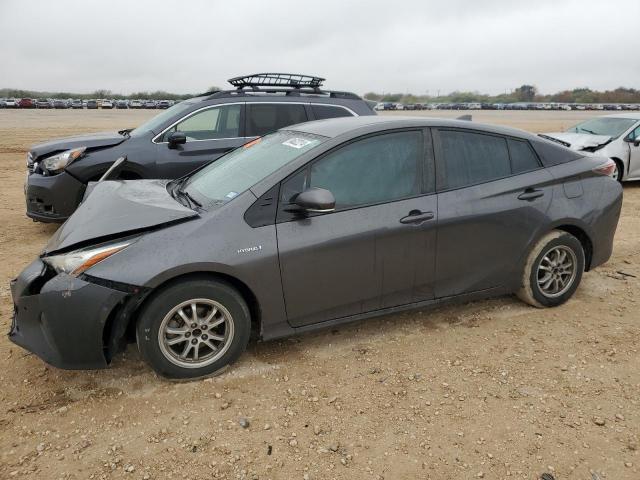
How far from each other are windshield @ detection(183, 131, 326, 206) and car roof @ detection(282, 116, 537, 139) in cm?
12

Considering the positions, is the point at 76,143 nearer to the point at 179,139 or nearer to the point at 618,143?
the point at 179,139

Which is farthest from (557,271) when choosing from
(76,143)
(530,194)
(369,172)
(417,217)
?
(76,143)

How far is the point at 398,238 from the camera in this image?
355 centimetres

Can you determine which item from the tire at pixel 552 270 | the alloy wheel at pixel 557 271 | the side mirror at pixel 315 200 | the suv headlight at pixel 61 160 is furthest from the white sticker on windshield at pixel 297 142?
the suv headlight at pixel 61 160

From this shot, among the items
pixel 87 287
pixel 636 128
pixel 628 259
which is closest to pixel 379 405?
pixel 87 287

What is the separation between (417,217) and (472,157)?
758 mm

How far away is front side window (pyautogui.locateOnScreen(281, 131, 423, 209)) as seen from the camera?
3443mm

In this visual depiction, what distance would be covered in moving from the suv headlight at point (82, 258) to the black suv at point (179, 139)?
344 centimetres

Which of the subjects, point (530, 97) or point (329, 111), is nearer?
point (329, 111)

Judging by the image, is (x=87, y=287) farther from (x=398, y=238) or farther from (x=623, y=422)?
(x=623, y=422)

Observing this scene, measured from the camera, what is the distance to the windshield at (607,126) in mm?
10250

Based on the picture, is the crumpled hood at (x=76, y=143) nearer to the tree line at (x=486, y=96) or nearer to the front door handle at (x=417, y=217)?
the front door handle at (x=417, y=217)

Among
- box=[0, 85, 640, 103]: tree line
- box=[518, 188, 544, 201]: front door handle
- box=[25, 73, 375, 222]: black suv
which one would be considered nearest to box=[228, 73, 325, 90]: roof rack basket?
box=[25, 73, 375, 222]: black suv

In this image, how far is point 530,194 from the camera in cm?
403
